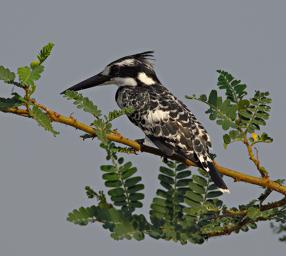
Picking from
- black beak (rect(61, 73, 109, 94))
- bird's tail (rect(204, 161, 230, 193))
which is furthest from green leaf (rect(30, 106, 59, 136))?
black beak (rect(61, 73, 109, 94))

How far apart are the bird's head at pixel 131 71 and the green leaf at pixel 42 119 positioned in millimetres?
6598

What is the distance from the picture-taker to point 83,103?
4.61 meters

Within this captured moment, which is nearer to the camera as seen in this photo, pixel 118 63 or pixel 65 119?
pixel 65 119

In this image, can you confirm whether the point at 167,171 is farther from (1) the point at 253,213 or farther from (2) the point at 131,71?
(2) the point at 131,71

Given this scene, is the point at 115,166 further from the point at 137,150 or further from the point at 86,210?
the point at 137,150

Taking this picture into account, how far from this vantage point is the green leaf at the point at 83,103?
4555 mm

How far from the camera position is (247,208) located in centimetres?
449

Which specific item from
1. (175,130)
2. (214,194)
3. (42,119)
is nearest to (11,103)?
(42,119)

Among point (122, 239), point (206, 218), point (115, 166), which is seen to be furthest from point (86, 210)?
point (206, 218)

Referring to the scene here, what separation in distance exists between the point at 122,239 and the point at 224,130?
7.10 feet

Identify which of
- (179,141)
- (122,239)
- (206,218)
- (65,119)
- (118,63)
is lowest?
(122,239)

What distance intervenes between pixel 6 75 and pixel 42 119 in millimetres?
460

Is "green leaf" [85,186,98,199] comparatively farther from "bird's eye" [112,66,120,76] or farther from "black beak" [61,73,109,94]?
"bird's eye" [112,66,120,76]

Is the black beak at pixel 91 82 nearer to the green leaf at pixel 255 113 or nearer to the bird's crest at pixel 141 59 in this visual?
the bird's crest at pixel 141 59
